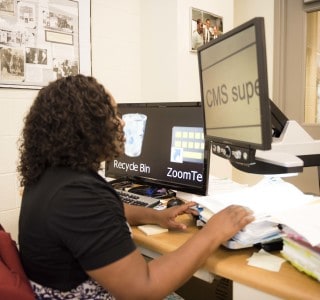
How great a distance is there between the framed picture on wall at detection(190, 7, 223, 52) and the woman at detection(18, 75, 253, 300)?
1643 millimetres

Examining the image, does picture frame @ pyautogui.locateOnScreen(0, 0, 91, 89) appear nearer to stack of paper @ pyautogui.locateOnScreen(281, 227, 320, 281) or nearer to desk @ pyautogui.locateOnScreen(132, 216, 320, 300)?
desk @ pyautogui.locateOnScreen(132, 216, 320, 300)

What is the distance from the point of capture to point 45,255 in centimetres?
89

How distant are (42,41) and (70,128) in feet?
4.28

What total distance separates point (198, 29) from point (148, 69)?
0.45m

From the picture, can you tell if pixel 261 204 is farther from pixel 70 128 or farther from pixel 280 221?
pixel 70 128

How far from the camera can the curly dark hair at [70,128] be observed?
36.1 inches

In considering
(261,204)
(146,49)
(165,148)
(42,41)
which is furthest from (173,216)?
(146,49)

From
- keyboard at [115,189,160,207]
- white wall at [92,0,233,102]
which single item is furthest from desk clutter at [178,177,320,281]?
white wall at [92,0,233,102]

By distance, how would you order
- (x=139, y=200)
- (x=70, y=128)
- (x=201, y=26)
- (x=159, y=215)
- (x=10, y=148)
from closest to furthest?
(x=70, y=128), (x=159, y=215), (x=139, y=200), (x=10, y=148), (x=201, y=26)

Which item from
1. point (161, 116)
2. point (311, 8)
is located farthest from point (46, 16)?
point (311, 8)

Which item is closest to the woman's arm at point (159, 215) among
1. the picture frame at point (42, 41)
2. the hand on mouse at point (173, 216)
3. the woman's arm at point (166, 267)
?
the hand on mouse at point (173, 216)

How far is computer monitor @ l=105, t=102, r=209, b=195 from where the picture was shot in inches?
57.3

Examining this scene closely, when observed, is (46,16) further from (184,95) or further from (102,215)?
(102,215)

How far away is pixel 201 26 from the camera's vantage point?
2.50 metres
